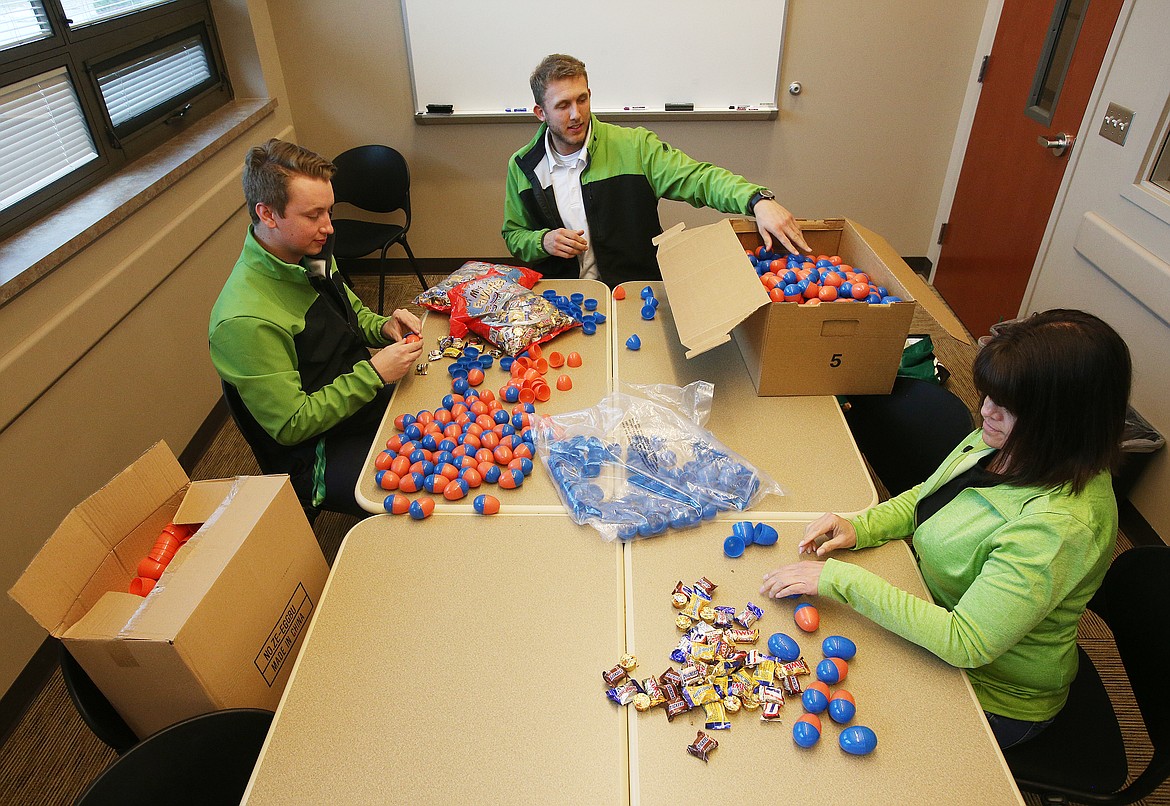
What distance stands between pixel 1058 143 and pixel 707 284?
1.86m

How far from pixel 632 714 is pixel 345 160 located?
10.6 ft

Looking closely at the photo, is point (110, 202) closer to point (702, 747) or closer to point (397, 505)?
point (397, 505)

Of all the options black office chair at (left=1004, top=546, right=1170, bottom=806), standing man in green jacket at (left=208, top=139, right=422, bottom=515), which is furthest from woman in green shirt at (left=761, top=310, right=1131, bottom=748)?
Answer: standing man in green jacket at (left=208, top=139, right=422, bottom=515)

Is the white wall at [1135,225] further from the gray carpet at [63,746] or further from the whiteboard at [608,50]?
the whiteboard at [608,50]

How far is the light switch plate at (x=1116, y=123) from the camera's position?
246 cm

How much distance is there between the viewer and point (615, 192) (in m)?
2.53

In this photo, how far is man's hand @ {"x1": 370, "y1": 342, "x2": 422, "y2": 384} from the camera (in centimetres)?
190

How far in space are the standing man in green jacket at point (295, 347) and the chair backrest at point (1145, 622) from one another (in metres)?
1.62

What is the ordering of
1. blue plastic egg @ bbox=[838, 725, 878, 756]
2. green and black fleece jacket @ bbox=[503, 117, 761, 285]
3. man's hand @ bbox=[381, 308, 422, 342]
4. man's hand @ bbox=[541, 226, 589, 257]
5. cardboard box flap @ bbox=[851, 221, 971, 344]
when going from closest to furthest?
blue plastic egg @ bbox=[838, 725, 878, 756]
cardboard box flap @ bbox=[851, 221, 971, 344]
man's hand @ bbox=[381, 308, 422, 342]
man's hand @ bbox=[541, 226, 589, 257]
green and black fleece jacket @ bbox=[503, 117, 761, 285]

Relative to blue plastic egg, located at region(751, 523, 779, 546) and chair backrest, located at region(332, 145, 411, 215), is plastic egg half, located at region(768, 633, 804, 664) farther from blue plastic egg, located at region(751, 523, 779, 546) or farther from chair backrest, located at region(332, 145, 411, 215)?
chair backrest, located at region(332, 145, 411, 215)

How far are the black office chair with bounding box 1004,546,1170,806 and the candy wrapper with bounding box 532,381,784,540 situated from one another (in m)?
0.65

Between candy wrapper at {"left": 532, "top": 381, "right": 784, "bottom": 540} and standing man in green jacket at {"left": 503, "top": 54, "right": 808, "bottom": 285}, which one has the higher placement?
standing man in green jacket at {"left": 503, "top": 54, "right": 808, "bottom": 285}

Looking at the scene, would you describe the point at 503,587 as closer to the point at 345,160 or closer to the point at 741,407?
the point at 741,407

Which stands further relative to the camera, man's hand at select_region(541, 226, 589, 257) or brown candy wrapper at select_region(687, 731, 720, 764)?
man's hand at select_region(541, 226, 589, 257)
